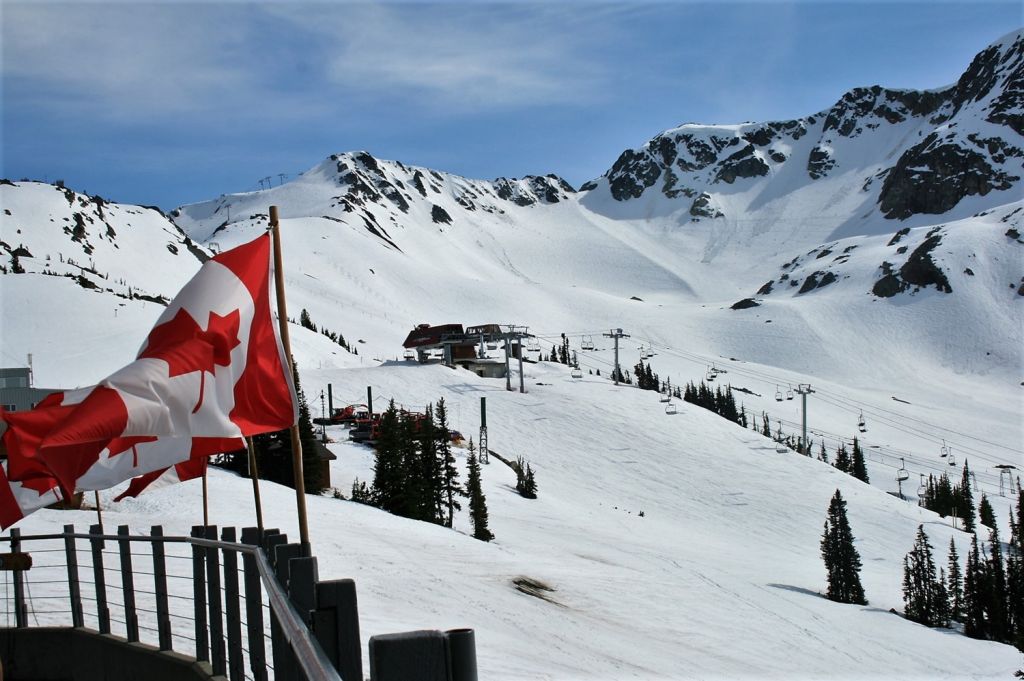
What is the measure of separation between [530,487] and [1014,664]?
2477cm

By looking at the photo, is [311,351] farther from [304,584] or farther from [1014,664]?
[304,584]

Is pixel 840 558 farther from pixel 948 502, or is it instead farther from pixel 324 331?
pixel 324 331

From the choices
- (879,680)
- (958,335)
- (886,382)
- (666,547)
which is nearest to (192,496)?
(879,680)

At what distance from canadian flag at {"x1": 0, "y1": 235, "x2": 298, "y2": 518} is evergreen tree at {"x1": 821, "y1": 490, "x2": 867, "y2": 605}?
139 feet

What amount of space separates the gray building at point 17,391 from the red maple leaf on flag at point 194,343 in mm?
36602

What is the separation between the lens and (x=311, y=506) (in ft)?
94.5

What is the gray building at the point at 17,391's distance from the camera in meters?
41.9

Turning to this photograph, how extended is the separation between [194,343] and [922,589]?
54.0 m

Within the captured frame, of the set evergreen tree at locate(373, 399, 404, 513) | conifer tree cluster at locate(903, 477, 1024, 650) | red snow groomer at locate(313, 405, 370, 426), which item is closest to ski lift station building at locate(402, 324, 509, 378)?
red snow groomer at locate(313, 405, 370, 426)

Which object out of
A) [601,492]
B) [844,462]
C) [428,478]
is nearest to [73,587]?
[428,478]

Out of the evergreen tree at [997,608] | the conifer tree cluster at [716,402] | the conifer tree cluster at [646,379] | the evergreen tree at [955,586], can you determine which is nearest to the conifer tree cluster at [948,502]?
the evergreen tree at [955,586]

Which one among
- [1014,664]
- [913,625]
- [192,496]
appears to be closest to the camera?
[192,496]

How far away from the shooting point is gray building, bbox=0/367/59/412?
41.9 m

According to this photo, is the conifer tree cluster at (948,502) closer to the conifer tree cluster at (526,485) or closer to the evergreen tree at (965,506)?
the evergreen tree at (965,506)
